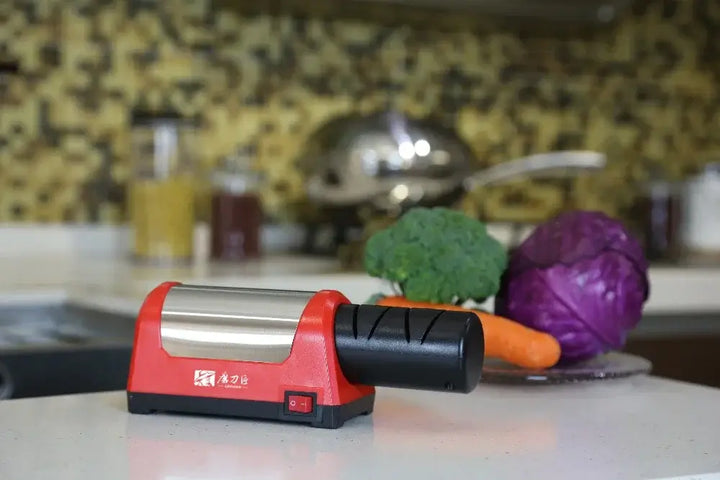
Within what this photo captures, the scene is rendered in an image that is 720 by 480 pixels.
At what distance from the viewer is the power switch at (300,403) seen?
0.74m

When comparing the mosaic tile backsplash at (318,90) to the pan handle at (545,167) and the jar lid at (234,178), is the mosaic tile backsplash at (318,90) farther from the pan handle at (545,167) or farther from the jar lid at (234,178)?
the pan handle at (545,167)

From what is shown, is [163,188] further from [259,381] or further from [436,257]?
[259,381]

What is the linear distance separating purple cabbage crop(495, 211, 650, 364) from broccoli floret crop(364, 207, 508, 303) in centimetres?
4

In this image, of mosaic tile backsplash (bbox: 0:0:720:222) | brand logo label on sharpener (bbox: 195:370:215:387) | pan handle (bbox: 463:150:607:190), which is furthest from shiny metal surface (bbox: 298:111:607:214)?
brand logo label on sharpener (bbox: 195:370:215:387)

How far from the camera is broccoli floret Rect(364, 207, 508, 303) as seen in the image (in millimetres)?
913

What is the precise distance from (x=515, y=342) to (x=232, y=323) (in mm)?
283

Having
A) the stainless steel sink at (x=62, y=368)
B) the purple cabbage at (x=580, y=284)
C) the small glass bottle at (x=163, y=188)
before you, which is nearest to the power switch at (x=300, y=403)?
the purple cabbage at (x=580, y=284)

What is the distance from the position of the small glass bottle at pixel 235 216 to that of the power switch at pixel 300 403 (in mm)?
1406

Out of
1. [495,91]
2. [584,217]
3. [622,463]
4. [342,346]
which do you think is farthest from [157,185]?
[622,463]

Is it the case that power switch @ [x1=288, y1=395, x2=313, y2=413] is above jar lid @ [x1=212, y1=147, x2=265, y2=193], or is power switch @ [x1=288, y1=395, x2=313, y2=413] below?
below


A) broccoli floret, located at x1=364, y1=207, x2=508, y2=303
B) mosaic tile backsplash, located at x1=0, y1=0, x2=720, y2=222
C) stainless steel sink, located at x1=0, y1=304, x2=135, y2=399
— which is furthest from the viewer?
mosaic tile backsplash, located at x1=0, y1=0, x2=720, y2=222

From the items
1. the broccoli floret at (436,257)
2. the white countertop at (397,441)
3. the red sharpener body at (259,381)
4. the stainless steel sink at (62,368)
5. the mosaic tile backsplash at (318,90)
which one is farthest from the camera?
the mosaic tile backsplash at (318,90)

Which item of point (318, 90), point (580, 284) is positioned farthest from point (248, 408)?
point (318, 90)

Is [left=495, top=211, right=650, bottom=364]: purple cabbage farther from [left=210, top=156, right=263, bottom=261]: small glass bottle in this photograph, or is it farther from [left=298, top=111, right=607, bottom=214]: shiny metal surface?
[left=210, top=156, right=263, bottom=261]: small glass bottle
